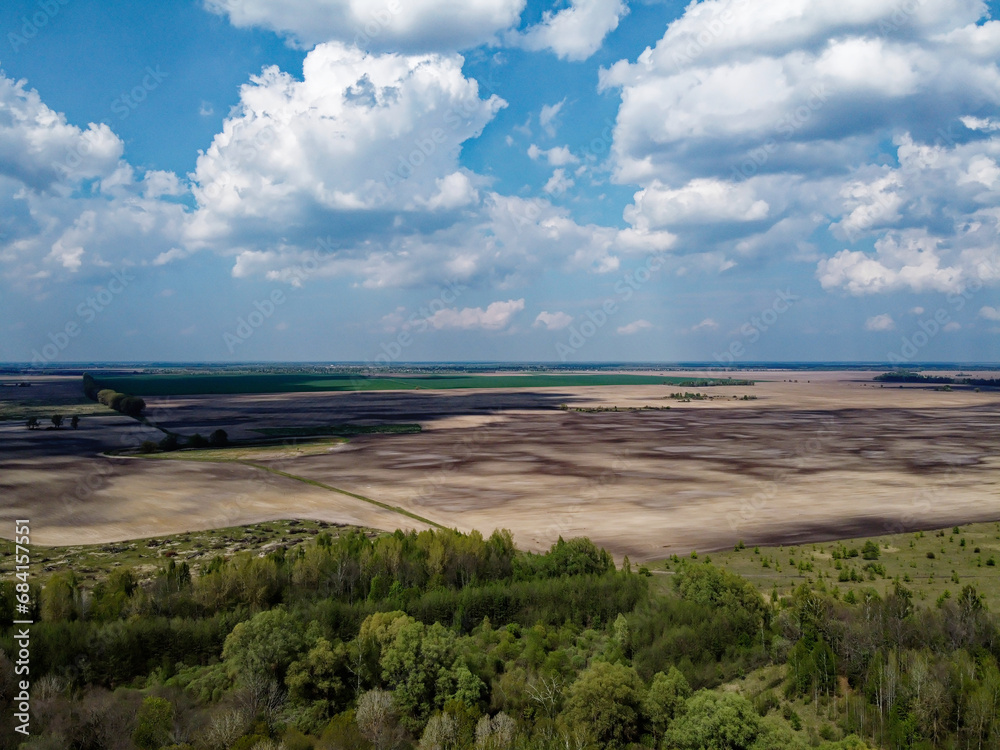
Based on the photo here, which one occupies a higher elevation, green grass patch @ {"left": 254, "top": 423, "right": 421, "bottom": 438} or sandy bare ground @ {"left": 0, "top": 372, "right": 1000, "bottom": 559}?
green grass patch @ {"left": 254, "top": 423, "right": 421, "bottom": 438}

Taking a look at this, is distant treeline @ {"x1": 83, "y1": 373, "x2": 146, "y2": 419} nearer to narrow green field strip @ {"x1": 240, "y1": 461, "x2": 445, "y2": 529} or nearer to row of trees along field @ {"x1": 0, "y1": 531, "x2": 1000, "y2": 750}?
narrow green field strip @ {"x1": 240, "y1": 461, "x2": 445, "y2": 529}

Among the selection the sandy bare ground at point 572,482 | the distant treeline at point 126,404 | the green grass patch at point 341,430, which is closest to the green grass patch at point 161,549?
the sandy bare ground at point 572,482

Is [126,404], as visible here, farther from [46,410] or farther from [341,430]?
[341,430]

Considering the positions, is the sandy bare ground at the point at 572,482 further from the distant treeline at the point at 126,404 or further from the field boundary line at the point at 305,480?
the distant treeline at the point at 126,404

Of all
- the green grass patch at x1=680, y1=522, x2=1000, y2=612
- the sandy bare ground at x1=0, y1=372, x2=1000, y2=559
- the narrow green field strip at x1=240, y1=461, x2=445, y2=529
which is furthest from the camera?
the narrow green field strip at x1=240, y1=461, x2=445, y2=529

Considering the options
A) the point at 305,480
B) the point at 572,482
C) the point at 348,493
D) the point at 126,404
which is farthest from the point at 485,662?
the point at 126,404

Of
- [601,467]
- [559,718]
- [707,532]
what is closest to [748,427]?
[601,467]

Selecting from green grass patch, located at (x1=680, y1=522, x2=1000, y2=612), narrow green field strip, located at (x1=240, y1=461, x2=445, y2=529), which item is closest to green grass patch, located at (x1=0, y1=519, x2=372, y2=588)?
narrow green field strip, located at (x1=240, y1=461, x2=445, y2=529)

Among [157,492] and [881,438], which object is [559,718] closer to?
[157,492]
